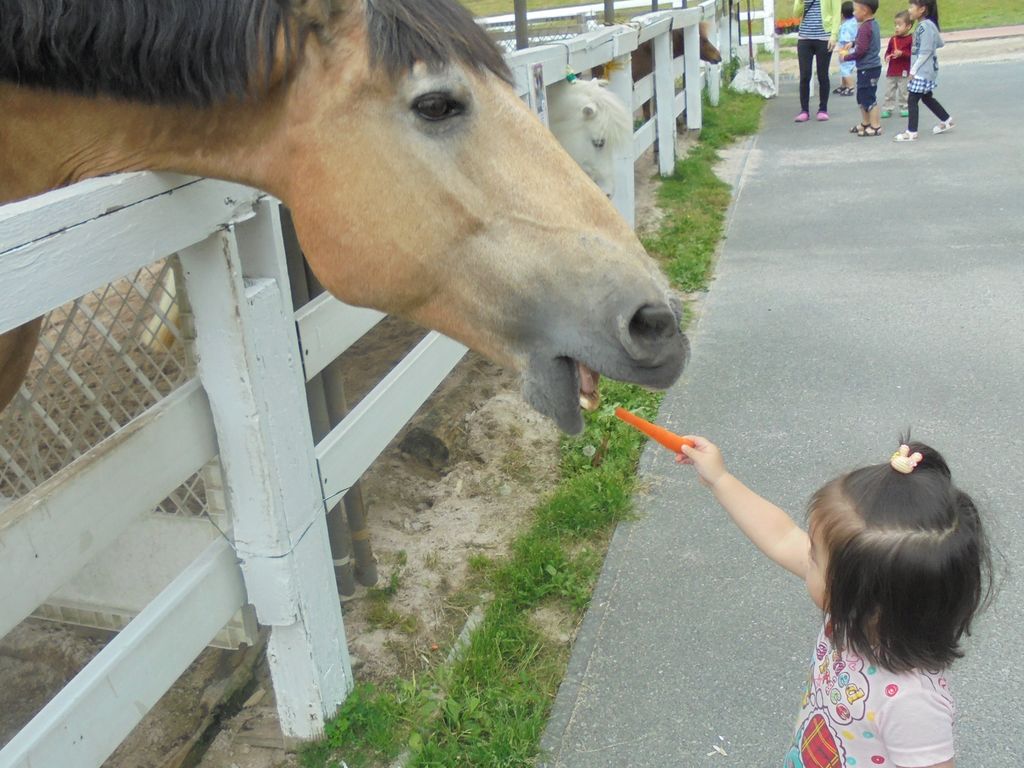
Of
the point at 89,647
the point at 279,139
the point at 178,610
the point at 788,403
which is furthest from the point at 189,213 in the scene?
the point at 788,403

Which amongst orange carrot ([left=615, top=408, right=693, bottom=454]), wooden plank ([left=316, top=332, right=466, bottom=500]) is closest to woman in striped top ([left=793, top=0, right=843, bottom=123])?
wooden plank ([left=316, top=332, right=466, bottom=500])

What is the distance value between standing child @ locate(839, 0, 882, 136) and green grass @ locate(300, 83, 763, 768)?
780cm

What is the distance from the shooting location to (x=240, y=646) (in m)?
3.01

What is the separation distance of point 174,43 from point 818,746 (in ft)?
6.02

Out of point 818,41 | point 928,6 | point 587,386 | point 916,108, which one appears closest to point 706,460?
point 587,386

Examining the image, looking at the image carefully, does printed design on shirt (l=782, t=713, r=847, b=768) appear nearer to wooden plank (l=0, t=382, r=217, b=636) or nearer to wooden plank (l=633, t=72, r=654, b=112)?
wooden plank (l=0, t=382, r=217, b=636)

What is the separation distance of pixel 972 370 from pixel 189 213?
4199mm

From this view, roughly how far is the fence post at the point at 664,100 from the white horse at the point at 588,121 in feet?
8.95

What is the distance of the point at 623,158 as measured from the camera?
A: 268 inches

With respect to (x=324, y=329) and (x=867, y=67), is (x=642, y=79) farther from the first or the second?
(x=324, y=329)

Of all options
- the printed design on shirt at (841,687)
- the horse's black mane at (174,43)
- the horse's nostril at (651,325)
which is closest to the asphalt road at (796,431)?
the printed design on shirt at (841,687)

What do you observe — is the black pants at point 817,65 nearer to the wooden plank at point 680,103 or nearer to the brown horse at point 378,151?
the wooden plank at point 680,103

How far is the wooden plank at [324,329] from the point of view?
101 inches

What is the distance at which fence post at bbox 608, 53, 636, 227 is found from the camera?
679 centimetres
